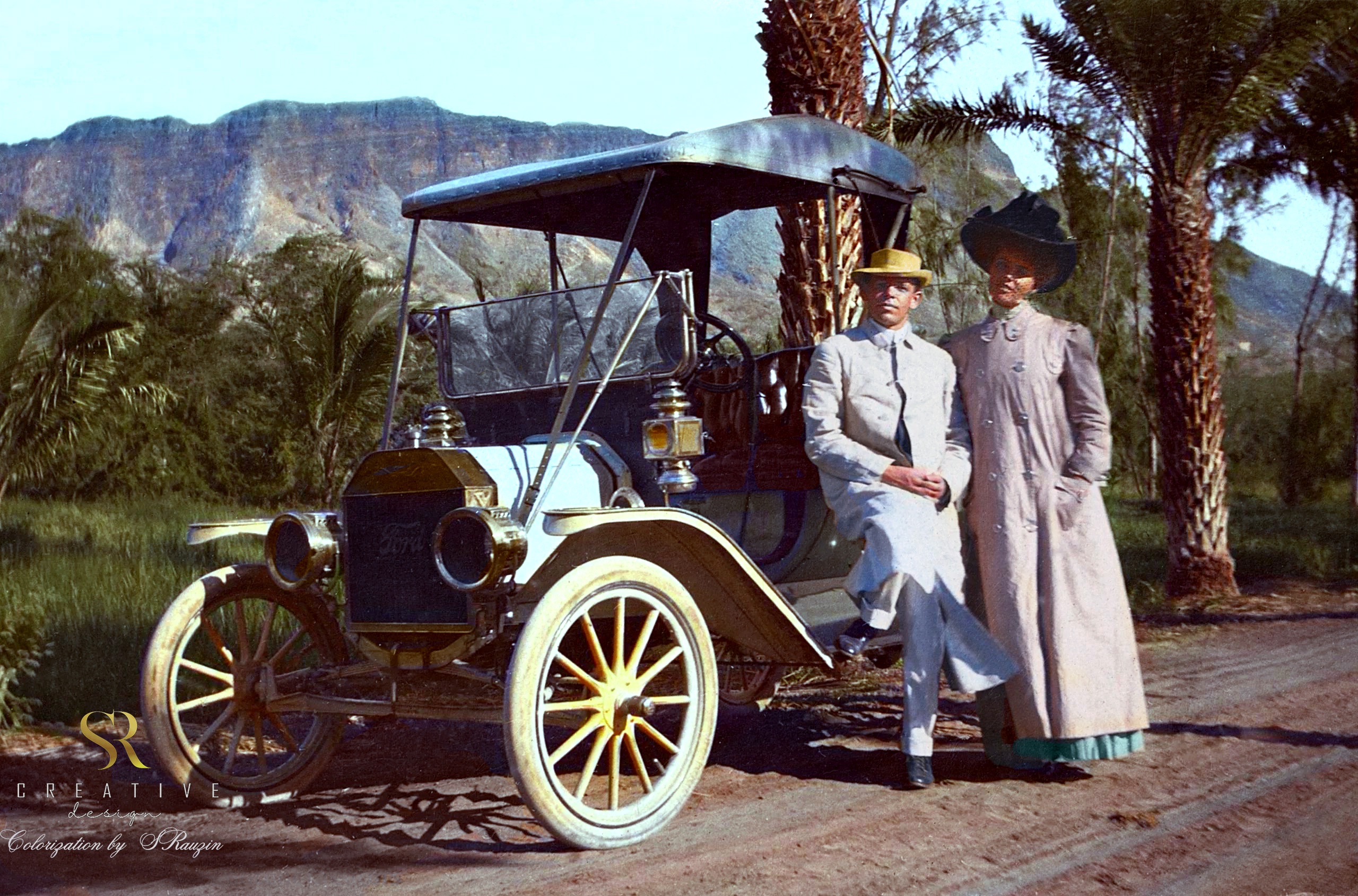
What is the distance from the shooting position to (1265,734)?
6227 mm

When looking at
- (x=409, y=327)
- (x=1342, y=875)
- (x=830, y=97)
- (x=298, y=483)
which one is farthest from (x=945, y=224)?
(x=1342, y=875)

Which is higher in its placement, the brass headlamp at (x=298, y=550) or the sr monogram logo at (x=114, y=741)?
the brass headlamp at (x=298, y=550)

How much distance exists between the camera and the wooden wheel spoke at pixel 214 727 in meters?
5.29

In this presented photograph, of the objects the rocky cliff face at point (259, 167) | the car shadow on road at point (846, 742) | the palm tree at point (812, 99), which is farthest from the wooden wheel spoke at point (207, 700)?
the rocky cliff face at point (259, 167)

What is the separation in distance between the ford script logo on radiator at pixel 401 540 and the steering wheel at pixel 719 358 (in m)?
1.41

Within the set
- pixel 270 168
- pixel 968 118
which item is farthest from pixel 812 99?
pixel 270 168

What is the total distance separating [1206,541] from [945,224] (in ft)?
78.3

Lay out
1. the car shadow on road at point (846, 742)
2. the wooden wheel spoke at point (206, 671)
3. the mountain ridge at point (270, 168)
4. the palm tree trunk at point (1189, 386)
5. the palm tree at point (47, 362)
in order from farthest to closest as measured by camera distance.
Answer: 1. the mountain ridge at point (270, 168)
2. the palm tree trunk at point (1189, 386)
3. the palm tree at point (47, 362)
4. the car shadow on road at point (846, 742)
5. the wooden wheel spoke at point (206, 671)

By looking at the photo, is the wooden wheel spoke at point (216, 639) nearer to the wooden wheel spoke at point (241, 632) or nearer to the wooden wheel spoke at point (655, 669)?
the wooden wheel spoke at point (241, 632)

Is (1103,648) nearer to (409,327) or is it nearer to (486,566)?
(486,566)

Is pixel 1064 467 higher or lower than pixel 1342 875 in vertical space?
higher

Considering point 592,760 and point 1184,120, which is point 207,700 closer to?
point 592,760

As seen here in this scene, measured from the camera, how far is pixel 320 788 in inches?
227

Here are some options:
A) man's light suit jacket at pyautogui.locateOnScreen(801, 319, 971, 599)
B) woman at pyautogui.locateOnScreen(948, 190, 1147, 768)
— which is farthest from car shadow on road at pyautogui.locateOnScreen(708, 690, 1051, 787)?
man's light suit jacket at pyautogui.locateOnScreen(801, 319, 971, 599)
